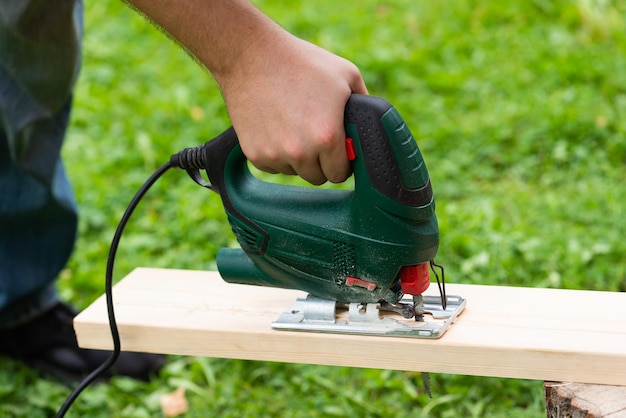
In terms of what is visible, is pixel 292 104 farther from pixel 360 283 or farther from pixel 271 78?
pixel 360 283

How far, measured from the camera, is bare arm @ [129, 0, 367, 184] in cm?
165

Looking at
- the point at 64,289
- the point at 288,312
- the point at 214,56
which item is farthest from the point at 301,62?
the point at 64,289

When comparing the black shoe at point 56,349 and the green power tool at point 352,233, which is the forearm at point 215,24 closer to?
the green power tool at point 352,233

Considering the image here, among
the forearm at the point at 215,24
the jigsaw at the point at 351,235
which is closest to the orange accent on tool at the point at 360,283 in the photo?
the jigsaw at the point at 351,235

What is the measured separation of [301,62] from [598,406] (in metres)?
0.91

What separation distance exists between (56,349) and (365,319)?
56.6 inches

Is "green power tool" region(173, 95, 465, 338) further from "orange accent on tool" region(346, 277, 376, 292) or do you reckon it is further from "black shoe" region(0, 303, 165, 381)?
"black shoe" region(0, 303, 165, 381)

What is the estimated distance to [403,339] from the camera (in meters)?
1.80

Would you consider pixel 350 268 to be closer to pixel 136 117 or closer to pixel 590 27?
pixel 136 117

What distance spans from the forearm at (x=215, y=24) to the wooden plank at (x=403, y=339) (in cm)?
63

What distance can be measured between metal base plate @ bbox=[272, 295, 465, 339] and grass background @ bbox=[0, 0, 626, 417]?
0.75ft

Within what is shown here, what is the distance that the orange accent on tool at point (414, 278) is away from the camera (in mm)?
1782

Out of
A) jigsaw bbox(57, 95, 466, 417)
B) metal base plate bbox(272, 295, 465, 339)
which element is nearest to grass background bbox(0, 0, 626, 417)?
metal base plate bbox(272, 295, 465, 339)

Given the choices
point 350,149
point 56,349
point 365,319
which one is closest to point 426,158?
point 56,349
